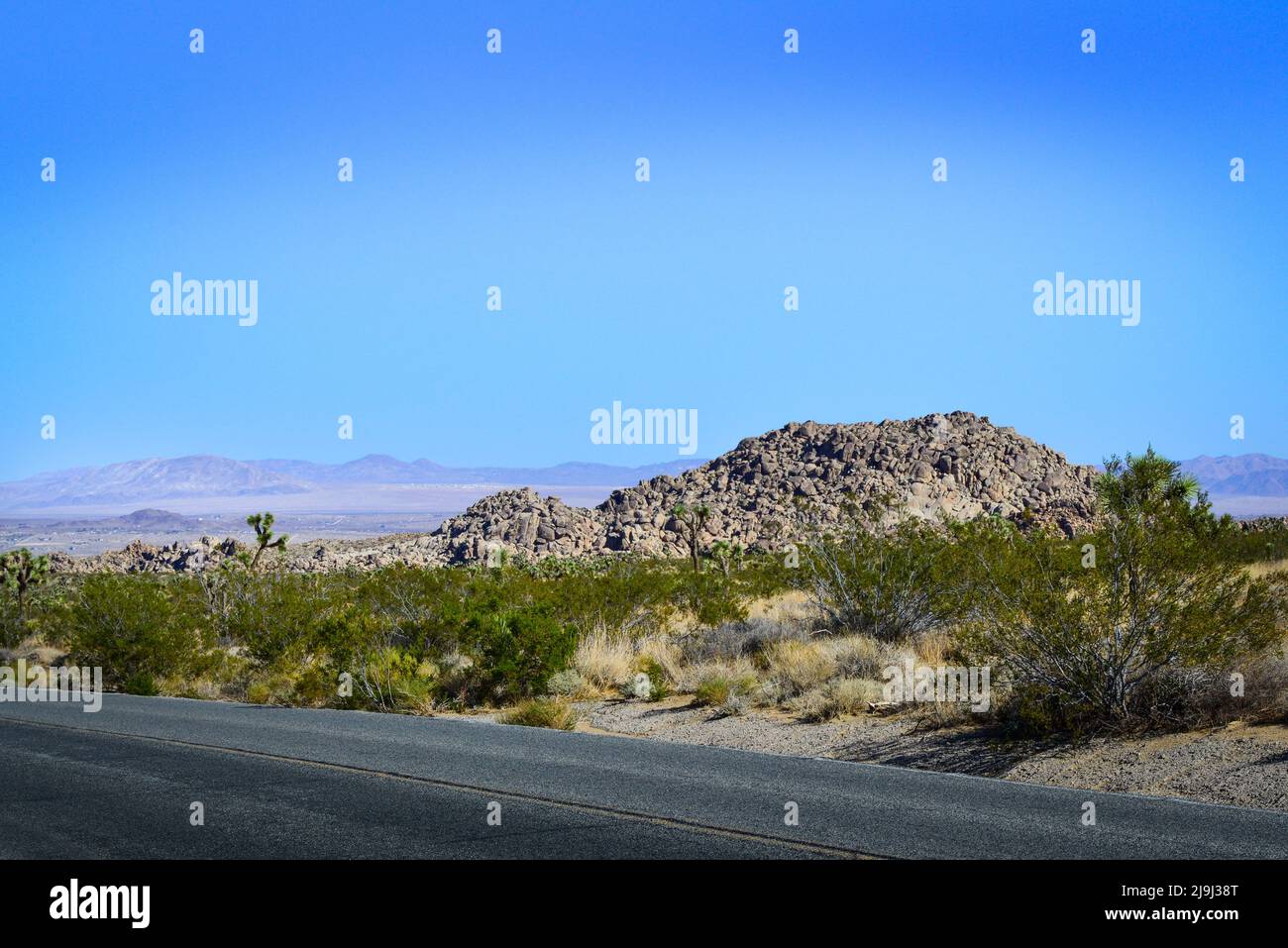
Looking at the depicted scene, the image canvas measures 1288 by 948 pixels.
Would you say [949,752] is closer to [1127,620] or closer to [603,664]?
[1127,620]

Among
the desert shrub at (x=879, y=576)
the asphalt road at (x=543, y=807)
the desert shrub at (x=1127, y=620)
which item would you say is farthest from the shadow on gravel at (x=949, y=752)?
Answer: the desert shrub at (x=879, y=576)

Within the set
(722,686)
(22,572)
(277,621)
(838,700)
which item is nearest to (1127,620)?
(838,700)

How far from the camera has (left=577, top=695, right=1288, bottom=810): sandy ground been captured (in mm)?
9625

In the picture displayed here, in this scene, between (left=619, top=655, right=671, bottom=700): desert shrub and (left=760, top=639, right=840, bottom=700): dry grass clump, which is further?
(left=619, top=655, right=671, bottom=700): desert shrub

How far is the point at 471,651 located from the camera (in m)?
18.9

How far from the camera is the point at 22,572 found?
44000mm

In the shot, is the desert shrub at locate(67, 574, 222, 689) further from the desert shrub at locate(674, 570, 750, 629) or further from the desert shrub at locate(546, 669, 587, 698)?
the desert shrub at locate(674, 570, 750, 629)

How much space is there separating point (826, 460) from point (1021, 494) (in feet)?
64.3

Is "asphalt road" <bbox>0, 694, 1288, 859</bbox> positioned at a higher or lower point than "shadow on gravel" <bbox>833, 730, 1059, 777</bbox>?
higher

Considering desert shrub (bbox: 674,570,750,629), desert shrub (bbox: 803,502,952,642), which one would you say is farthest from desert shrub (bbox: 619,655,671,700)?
desert shrub (bbox: 674,570,750,629)

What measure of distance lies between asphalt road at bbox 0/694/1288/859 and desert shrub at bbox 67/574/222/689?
36.2 ft

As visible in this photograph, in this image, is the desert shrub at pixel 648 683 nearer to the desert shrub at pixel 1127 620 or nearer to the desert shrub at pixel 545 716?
the desert shrub at pixel 545 716
